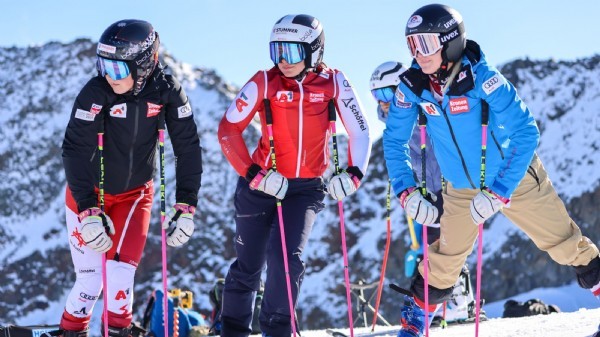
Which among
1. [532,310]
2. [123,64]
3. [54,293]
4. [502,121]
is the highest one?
[123,64]

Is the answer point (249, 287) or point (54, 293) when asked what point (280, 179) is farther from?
point (54, 293)

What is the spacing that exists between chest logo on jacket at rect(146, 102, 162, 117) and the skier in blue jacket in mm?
1992

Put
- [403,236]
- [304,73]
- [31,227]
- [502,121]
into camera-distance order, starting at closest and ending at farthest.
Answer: [502,121] → [304,73] → [403,236] → [31,227]

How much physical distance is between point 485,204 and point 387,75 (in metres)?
3.93

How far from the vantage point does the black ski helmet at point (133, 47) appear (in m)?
5.71

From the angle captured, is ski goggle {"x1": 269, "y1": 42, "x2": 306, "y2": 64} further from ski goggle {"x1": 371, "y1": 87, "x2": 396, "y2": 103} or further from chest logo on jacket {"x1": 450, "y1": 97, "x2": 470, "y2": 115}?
ski goggle {"x1": 371, "y1": 87, "x2": 396, "y2": 103}

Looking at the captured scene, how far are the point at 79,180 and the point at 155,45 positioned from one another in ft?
4.34

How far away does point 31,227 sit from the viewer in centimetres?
5638

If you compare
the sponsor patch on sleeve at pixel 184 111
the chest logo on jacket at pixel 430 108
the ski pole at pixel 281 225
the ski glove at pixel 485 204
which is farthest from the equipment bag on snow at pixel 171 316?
the ski glove at pixel 485 204

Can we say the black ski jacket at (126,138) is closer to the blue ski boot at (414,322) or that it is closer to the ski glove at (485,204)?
the blue ski boot at (414,322)

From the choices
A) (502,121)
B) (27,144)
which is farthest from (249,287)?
(27,144)

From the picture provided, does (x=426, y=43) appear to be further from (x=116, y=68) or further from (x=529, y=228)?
(x=116, y=68)

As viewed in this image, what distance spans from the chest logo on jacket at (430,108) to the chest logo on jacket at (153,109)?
2252 mm

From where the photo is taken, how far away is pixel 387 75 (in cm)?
897
